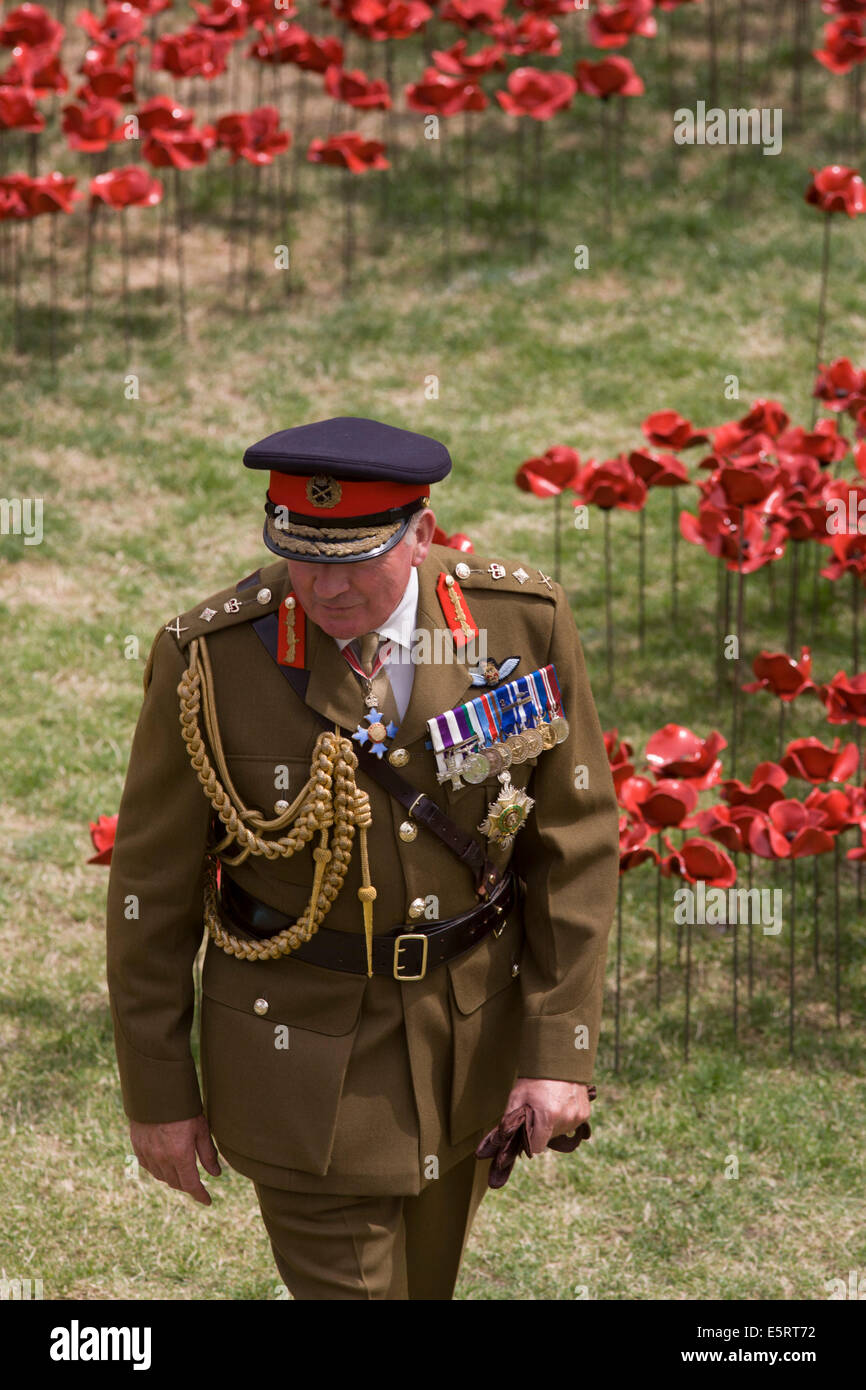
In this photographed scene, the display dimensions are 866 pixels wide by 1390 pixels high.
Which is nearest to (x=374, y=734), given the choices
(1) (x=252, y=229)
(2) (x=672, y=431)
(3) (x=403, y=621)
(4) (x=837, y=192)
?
(3) (x=403, y=621)

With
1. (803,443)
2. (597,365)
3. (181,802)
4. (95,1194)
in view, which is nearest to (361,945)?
(181,802)

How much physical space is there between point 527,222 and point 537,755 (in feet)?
24.9

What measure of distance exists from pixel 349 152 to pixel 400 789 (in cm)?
664

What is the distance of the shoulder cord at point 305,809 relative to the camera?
3.58m

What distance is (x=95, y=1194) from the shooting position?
5.25 m

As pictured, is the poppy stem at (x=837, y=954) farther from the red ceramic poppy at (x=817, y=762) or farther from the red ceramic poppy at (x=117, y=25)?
the red ceramic poppy at (x=117, y=25)

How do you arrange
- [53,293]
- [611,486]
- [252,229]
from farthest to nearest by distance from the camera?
1. [252,229]
2. [53,293]
3. [611,486]

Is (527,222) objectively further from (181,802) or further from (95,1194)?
(181,802)

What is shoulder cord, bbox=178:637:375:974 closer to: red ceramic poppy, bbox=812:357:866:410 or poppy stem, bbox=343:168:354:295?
red ceramic poppy, bbox=812:357:866:410

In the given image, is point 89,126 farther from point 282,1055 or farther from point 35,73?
point 282,1055

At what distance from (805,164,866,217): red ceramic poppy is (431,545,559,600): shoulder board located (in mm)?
4927

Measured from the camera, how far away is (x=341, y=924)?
145 inches

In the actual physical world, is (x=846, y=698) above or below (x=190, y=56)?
below

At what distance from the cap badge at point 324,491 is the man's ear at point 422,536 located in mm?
210
